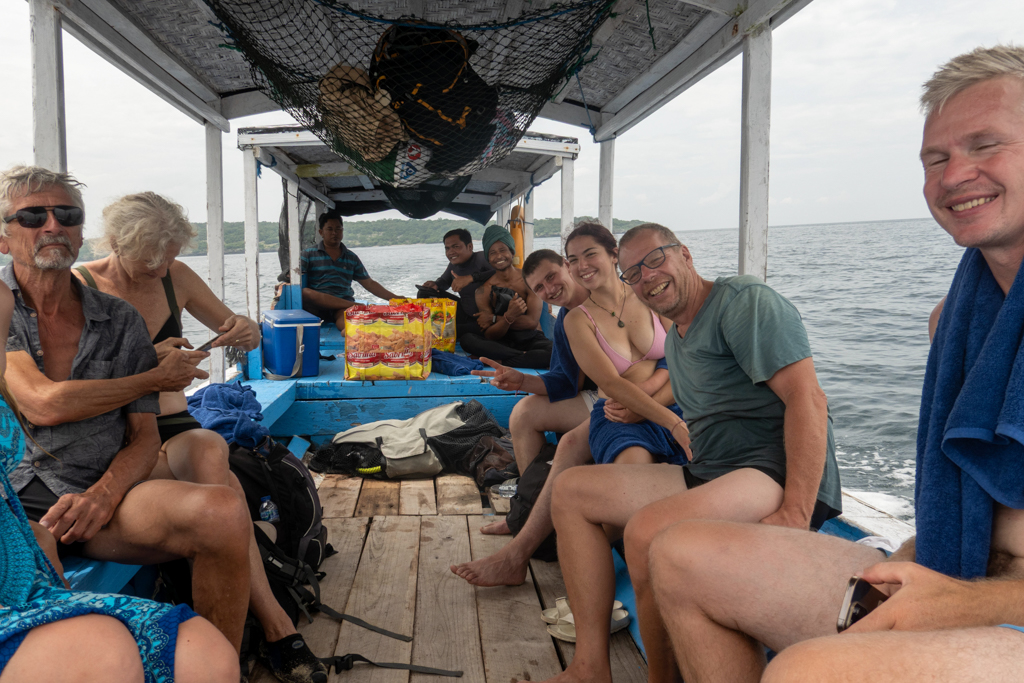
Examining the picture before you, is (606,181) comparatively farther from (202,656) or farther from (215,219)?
(202,656)

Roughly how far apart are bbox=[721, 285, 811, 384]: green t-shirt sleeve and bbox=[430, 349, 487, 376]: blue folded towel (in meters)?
2.91

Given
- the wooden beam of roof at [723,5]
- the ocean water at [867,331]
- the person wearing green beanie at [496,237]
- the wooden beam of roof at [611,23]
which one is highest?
the wooden beam of roof at [611,23]

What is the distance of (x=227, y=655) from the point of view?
4.03 feet

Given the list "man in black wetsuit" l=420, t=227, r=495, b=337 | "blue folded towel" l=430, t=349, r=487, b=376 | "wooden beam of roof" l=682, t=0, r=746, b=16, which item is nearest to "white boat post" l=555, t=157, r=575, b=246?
"man in black wetsuit" l=420, t=227, r=495, b=337

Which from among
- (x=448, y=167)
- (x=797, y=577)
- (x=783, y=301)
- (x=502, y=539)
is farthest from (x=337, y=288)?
(x=797, y=577)

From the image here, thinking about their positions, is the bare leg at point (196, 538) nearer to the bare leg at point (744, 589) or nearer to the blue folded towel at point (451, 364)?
the bare leg at point (744, 589)

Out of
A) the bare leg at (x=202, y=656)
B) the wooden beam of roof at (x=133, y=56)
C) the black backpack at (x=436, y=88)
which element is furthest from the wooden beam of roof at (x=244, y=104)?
the bare leg at (x=202, y=656)

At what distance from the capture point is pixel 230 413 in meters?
2.73

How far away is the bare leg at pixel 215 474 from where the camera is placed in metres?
1.95

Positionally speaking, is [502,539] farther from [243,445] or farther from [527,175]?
[527,175]

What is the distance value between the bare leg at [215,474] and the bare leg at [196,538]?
207mm

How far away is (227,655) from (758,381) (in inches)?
49.9

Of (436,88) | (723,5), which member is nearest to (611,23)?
(723,5)

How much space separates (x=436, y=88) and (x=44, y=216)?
4.60ft
